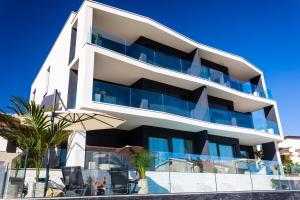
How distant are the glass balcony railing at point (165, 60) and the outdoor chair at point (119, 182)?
7649 mm

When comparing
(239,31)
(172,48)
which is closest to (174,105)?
(172,48)

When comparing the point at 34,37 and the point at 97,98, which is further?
the point at 34,37

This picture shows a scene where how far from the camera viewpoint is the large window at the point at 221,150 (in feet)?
59.6

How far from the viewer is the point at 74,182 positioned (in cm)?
774

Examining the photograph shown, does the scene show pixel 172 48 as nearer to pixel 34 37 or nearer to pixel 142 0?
pixel 142 0

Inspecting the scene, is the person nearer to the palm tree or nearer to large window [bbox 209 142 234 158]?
the palm tree

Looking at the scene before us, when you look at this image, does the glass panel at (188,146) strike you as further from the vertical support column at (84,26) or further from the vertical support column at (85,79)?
the vertical support column at (84,26)

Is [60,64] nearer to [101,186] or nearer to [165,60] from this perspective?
[165,60]

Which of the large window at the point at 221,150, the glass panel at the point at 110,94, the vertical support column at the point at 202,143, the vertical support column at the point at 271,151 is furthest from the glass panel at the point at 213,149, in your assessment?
the glass panel at the point at 110,94

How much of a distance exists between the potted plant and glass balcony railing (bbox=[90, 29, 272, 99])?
6.47m

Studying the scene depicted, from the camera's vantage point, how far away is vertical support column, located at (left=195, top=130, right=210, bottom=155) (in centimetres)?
1614

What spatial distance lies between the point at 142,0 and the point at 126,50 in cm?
598

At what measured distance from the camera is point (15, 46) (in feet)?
64.4

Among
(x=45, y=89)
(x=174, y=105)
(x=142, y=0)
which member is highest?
(x=142, y=0)
